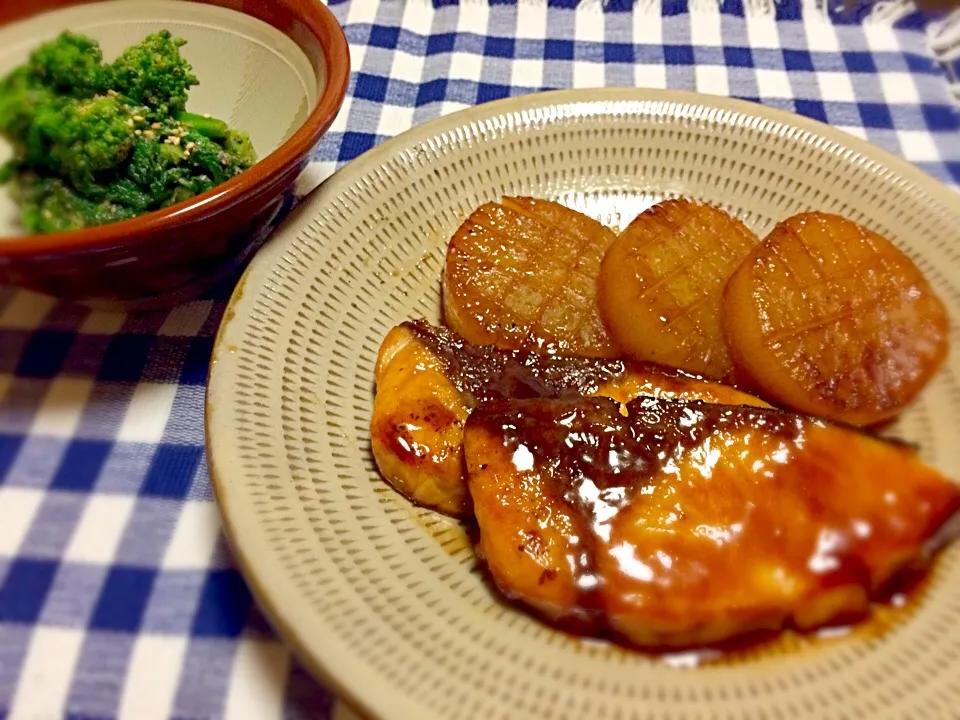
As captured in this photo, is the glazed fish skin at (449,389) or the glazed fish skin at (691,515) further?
the glazed fish skin at (449,389)

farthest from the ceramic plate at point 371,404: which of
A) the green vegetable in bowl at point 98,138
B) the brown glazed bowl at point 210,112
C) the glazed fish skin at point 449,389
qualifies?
the green vegetable in bowl at point 98,138

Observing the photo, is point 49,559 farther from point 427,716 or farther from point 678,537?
point 678,537

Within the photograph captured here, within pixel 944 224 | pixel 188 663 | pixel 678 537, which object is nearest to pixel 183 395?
pixel 188 663

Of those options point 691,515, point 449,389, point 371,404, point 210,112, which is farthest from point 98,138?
point 691,515

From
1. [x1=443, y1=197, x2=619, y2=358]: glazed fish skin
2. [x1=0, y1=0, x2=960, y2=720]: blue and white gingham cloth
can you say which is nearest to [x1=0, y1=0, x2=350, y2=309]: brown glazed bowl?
[x1=0, y1=0, x2=960, y2=720]: blue and white gingham cloth

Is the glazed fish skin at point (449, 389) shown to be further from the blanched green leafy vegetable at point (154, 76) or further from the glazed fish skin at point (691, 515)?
the blanched green leafy vegetable at point (154, 76)

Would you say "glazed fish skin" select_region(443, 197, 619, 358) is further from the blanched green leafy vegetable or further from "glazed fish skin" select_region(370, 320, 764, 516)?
the blanched green leafy vegetable
